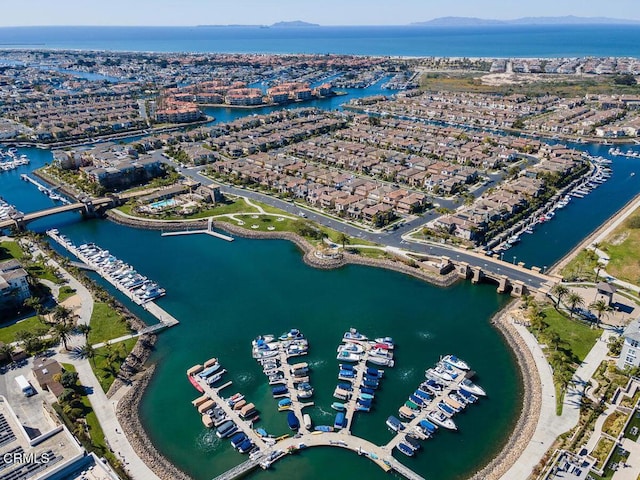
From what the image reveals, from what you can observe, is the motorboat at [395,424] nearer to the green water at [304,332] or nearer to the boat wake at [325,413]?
the green water at [304,332]

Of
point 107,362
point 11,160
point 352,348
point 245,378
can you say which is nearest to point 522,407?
point 352,348

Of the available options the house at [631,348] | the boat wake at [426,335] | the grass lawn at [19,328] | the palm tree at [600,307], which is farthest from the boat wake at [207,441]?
the palm tree at [600,307]

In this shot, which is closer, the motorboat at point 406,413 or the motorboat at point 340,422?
the motorboat at point 340,422

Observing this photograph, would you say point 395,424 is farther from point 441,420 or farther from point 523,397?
point 523,397

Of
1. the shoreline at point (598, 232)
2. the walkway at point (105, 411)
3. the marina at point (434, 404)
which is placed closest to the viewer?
the walkway at point (105, 411)

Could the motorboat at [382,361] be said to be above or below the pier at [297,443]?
above
